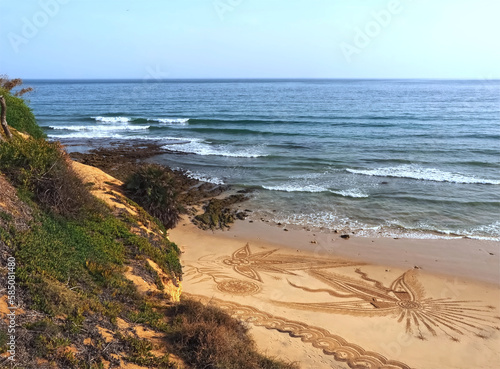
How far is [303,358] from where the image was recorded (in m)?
8.27

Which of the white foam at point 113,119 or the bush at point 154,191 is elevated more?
the white foam at point 113,119

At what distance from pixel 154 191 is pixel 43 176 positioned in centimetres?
511

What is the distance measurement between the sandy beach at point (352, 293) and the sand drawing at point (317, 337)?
0.02 meters

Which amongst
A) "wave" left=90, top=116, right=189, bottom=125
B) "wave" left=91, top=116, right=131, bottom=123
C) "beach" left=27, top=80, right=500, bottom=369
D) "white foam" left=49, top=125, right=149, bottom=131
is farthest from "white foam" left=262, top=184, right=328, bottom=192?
"wave" left=91, top=116, right=131, bottom=123

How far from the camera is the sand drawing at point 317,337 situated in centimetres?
832

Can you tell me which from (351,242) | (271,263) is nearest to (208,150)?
(351,242)

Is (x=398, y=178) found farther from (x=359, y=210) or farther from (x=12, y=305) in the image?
(x=12, y=305)

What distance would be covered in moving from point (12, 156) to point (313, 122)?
35.0 meters

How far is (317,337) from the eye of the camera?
9016 millimetres

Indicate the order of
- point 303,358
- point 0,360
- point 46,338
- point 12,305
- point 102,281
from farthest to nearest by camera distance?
point 303,358 → point 102,281 → point 12,305 → point 46,338 → point 0,360

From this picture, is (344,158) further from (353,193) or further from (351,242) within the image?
(351,242)

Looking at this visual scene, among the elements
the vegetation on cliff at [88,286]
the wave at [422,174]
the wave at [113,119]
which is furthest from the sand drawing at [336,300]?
the wave at [113,119]

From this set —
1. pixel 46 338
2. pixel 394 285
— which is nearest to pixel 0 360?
pixel 46 338

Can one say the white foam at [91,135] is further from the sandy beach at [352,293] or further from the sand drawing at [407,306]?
the sand drawing at [407,306]
